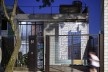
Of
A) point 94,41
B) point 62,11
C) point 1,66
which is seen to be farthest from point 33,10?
point 94,41

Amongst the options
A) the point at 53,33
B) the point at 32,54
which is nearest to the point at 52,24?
the point at 53,33

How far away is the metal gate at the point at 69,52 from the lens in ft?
72.4

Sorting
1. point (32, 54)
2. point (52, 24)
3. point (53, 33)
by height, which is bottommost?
point (32, 54)

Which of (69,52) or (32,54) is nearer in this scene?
Result: (69,52)

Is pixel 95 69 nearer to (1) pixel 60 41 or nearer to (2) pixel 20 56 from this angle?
(1) pixel 60 41

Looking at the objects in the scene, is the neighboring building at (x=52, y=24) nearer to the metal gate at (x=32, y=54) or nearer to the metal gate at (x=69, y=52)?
the metal gate at (x=32, y=54)

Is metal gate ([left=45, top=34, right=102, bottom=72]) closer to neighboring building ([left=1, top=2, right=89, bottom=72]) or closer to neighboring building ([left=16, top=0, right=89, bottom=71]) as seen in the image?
neighboring building ([left=1, top=2, right=89, bottom=72])

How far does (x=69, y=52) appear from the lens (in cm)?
2238

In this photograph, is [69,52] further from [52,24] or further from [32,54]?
[52,24]

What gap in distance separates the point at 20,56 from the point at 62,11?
15.3 ft

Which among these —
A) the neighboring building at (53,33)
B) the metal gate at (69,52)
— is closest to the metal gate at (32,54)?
the neighboring building at (53,33)

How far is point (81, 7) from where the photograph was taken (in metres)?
28.0

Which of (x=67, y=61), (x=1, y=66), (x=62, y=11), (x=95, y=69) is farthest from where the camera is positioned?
(x=62, y=11)

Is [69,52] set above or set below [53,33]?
below
